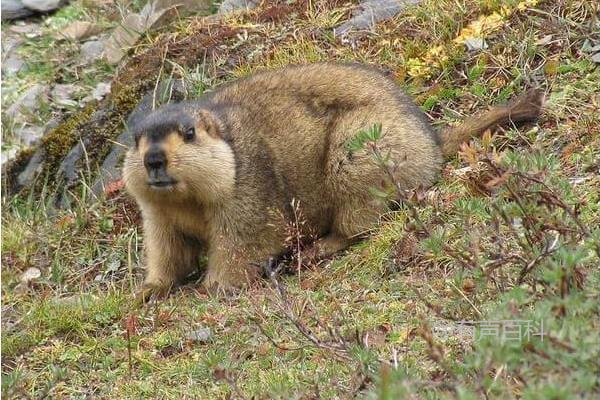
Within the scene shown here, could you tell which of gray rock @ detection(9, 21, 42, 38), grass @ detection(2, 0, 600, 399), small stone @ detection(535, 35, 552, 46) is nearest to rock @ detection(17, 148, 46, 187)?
grass @ detection(2, 0, 600, 399)

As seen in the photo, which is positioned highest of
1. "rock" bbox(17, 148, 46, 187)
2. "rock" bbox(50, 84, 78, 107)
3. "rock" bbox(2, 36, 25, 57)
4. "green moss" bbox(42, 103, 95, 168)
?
"green moss" bbox(42, 103, 95, 168)

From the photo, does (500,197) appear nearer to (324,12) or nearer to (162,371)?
(162,371)

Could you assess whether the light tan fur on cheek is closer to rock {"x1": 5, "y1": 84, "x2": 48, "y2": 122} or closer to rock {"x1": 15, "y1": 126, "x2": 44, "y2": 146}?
rock {"x1": 15, "y1": 126, "x2": 44, "y2": 146}

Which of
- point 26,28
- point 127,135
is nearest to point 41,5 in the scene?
point 26,28

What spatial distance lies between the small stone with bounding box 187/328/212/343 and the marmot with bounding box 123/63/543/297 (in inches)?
25.6

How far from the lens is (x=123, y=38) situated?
11664 millimetres

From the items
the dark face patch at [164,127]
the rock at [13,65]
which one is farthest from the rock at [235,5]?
the dark face patch at [164,127]

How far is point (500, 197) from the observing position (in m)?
4.57

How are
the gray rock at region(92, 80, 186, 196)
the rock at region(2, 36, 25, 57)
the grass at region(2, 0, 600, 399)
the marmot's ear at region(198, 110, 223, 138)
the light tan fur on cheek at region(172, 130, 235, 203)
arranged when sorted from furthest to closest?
the rock at region(2, 36, 25, 57), the gray rock at region(92, 80, 186, 196), the marmot's ear at region(198, 110, 223, 138), the light tan fur on cheek at region(172, 130, 235, 203), the grass at region(2, 0, 600, 399)

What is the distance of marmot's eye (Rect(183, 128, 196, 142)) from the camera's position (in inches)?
273

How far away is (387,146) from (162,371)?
2.33 metres

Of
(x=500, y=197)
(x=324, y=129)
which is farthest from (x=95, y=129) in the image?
(x=500, y=197)

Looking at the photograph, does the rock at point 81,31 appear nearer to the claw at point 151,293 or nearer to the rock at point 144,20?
the rock at point 144,20

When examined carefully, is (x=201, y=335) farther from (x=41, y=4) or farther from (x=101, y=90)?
(x=41, y=4)
